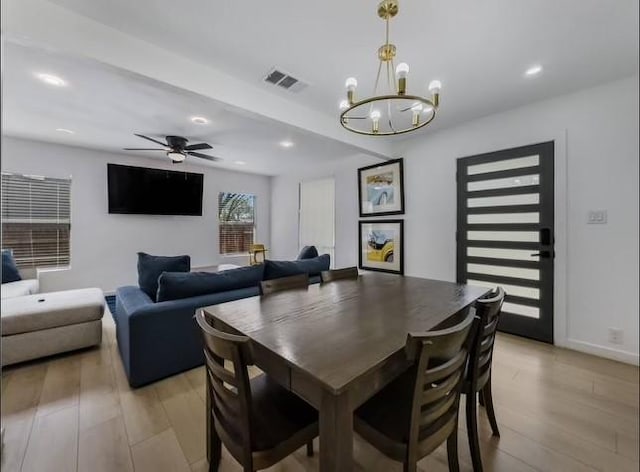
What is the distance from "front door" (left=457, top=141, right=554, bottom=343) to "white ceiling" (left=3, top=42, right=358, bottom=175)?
1758mm

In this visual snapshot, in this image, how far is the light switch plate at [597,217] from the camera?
254 cm

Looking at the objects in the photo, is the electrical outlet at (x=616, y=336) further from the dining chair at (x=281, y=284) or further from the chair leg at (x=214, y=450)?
the chair leg at (x=214, y=450)

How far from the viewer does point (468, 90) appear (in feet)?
8.71

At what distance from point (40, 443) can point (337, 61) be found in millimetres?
3118

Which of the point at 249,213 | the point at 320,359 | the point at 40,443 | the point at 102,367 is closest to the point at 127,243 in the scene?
the point at 249,213

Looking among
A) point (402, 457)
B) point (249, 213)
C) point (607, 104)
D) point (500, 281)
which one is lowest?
point (402, 457)

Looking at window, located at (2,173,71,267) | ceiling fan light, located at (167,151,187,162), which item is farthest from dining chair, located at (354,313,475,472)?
window, located at (2,173,71,267)

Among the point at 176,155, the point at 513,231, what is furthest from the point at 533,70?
the point at 176,155

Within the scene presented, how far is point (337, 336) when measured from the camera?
3.95 ft

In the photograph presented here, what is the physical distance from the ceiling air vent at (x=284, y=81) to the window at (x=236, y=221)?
12.9 ft

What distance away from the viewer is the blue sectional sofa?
2.12 metres

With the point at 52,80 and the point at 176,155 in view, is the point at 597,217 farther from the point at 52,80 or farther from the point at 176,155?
the point at 52,80

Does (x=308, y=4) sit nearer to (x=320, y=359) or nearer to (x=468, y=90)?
(x=468, y=90)

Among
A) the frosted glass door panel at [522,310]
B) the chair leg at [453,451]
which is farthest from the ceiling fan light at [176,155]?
the frosted glass door panel at [522,310]
